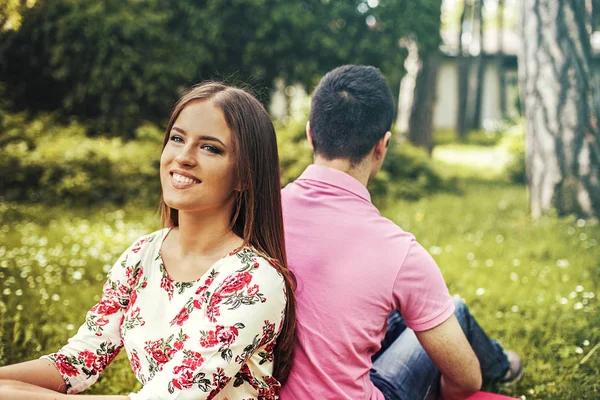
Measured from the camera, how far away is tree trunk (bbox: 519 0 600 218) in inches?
254

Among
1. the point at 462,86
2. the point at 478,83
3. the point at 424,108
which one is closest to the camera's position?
the point at 424,108

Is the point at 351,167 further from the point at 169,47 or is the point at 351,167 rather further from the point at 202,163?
the point at 169,47

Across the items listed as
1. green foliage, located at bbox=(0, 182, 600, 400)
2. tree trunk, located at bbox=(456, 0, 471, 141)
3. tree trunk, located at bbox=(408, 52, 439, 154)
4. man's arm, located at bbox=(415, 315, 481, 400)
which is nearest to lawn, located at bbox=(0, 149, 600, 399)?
green foliage, located at bbox=(0, 182, 600, 400)

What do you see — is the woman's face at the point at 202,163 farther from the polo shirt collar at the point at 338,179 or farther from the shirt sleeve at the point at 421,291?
the shirt sleeve at the point at 421,291

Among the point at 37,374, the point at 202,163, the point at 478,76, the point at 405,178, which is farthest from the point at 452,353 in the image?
the point at 478,76

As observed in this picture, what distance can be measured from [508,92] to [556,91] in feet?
67.7

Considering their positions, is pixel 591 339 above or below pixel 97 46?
below

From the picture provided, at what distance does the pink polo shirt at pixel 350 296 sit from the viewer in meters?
1.97

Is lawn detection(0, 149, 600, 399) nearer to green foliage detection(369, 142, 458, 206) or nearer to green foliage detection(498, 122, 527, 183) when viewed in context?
green foliage detection(369, 142, 458, 206)

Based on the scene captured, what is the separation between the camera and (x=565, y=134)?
6531mm

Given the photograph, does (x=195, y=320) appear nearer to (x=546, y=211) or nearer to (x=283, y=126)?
(x=546, y=211)

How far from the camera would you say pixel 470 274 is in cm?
506

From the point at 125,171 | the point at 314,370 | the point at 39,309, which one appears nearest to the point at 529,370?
the point at 314,370

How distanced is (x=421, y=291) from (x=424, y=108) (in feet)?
34.5
